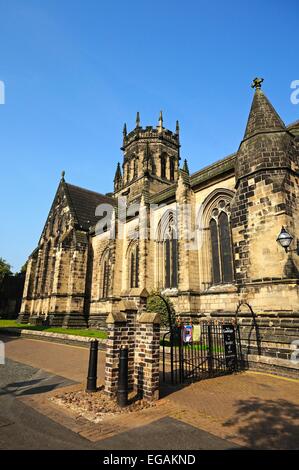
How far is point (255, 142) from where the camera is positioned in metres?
11.3

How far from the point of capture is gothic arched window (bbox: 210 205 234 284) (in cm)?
1412

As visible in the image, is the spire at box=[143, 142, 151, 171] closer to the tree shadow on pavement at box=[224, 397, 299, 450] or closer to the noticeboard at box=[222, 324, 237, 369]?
the noticeboard at box=[222, 324, 237, 369]

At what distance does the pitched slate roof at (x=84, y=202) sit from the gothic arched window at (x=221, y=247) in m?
15.6

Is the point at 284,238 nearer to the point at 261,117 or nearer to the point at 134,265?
the point at 261,117

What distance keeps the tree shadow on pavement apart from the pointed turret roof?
1009 centimetres

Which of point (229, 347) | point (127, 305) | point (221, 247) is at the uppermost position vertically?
point (221, 247)

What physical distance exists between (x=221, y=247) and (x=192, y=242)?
5.42ft

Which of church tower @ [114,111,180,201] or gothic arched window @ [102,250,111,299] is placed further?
church tower @ [114,111,180,201]

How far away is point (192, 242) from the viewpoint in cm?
1548

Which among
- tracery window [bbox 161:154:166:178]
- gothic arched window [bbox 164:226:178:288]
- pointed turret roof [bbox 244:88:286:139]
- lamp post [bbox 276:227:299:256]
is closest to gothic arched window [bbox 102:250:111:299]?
gothic arched window [bbox 164:226:178:288]

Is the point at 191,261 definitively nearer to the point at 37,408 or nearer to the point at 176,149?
the point at 37,408

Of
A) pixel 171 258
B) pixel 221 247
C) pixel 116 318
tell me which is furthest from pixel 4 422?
pixel 171 258

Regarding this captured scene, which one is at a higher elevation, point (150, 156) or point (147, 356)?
point (150, 156)

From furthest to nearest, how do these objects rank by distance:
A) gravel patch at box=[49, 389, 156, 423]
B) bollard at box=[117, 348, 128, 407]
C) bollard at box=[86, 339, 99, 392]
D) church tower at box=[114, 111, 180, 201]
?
church tower at box=[114, 111, 180, 201]
bollard at box=[86, 339, 99, 392]
bollard at box=[117, 348, 128, 407]
gravel patch at box=[49, 389, 156, 423]
